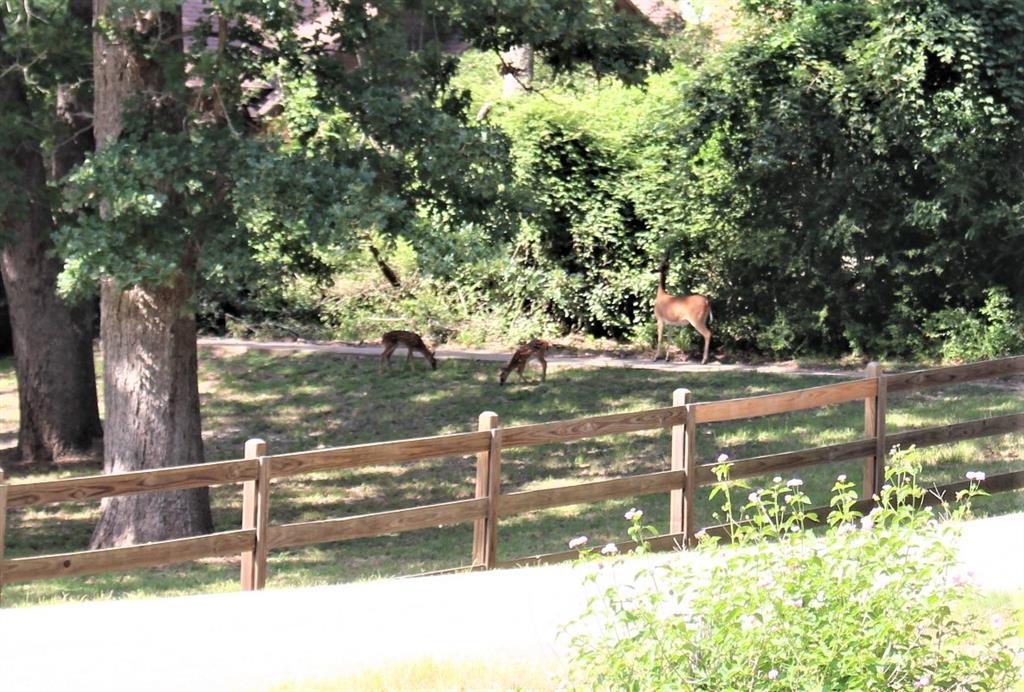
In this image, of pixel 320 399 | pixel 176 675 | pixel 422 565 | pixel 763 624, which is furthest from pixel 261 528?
pixel 320 399

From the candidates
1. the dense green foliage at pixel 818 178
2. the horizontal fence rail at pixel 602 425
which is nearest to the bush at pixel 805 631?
the horizontal fence rail at pixel 602 425

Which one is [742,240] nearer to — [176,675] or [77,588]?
[77,588]

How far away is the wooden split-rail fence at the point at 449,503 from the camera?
8781 mm

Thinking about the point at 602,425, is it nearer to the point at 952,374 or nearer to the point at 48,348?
the point at 952,374

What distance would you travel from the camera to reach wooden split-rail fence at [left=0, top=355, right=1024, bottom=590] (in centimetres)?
878

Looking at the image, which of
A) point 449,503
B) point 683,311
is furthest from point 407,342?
point 449,503

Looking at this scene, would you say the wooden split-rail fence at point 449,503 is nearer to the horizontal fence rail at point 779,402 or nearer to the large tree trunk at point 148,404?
the horizontal fence rail at point 779,402

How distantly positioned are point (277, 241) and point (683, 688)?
821cm

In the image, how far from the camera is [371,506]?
1622cm

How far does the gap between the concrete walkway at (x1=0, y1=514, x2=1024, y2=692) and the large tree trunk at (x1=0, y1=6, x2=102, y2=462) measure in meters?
10.0

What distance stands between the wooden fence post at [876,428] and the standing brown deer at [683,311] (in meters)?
8.94

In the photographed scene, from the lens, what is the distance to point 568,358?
22188 mm

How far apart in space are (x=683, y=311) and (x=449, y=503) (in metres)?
11.6

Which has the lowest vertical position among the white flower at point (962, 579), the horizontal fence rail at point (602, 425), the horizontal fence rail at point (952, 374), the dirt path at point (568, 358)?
the dirt path at point (568, 358)
